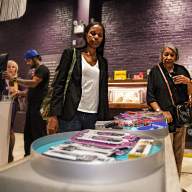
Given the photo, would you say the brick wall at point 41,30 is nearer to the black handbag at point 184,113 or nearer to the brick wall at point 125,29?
the brick wall at point 125,29

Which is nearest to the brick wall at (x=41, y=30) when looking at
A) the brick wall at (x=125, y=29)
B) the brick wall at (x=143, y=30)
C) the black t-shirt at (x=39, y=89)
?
the brick wall at (x=125, y=29)

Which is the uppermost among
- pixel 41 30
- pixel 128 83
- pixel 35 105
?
pixel 41 30

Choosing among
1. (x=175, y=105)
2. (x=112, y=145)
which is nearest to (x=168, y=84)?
(x=175, y=105)

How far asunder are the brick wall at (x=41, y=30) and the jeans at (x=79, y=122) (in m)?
5.51

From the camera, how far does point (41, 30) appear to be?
780 cm

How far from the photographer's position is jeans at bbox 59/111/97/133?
77.4 inches

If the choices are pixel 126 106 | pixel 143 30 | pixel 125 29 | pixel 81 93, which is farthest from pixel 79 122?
pixel 125 29

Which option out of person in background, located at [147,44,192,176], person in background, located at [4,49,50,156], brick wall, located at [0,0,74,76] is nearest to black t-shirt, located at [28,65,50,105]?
person in background, located at [4,49,50,156]

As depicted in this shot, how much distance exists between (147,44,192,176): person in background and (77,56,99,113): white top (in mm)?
710

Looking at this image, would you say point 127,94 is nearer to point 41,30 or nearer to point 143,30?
point 143,30

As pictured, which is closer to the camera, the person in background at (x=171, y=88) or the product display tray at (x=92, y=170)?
the product display tray at (x=92, y=170)

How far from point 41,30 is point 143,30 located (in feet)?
9.77

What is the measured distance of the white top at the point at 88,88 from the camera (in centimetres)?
201

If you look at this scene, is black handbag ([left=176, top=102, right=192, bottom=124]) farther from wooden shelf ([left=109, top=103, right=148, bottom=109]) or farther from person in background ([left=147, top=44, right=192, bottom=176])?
wooden shelf ([left=109, top=103, right=148, bottom=109])
